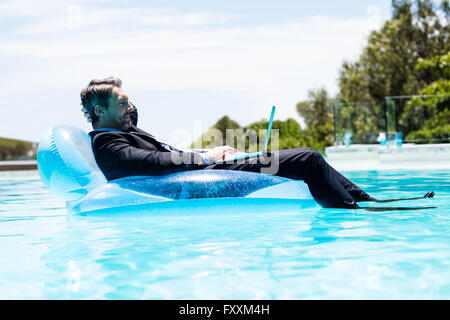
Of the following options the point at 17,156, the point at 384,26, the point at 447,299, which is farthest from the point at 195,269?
the point at 384,26

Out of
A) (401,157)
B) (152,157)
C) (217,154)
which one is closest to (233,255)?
(152,157)

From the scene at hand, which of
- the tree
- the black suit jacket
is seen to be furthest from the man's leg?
the tree

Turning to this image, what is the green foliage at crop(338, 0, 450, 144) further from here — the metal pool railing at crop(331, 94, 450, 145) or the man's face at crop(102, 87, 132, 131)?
the man's face at crop(102, 87, 132, 131)

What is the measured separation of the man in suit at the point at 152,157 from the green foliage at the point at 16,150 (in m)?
17.9

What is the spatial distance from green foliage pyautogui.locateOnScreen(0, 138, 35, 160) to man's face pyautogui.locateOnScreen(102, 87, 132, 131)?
17.9 metres

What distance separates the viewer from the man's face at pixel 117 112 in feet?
17.1

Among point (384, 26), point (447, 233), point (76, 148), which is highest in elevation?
point (384, 26)

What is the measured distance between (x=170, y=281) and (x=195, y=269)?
0.25m

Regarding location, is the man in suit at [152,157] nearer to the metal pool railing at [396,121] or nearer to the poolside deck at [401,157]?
the poolside deck at [401,157]

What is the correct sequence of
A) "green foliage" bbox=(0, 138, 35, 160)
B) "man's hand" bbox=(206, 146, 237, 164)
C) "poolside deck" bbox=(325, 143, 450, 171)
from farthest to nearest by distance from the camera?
"green foliage" bbox=(0, 138, 35, 160)
"poolside deck" bbox=(325, 143, 450, 171)
"man's hand" bbox=(206, 146, 237, 164)

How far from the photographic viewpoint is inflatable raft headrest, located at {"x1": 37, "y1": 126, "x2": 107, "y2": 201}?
5.25 m

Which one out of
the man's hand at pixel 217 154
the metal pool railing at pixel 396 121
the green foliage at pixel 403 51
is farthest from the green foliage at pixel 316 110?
the man's hand at pixel 217 154
